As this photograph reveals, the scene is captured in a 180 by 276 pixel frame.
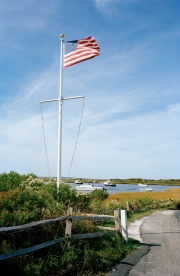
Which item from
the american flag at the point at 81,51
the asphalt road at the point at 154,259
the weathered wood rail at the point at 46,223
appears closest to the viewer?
the weathered wood rail at the point at 46,223

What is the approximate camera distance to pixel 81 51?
559 inches

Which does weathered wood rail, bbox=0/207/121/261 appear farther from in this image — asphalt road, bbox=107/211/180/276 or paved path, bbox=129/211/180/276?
paved path, bbox=129/211/180/276

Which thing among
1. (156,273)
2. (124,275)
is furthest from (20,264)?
(156,273)

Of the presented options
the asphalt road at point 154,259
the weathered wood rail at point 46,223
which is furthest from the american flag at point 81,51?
the asphalt road at point 154,259

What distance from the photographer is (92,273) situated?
23.6 feet

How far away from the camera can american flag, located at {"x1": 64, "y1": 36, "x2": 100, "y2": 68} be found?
14129mm

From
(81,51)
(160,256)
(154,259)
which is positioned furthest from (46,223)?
(81,51)

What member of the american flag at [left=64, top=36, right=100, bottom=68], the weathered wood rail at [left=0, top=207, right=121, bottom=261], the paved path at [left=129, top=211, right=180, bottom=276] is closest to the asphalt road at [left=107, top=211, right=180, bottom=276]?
the paved path at [left=129, top=211, right=180, bottom=276]

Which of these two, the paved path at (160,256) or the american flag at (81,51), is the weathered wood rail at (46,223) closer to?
the paved path at (160,256)

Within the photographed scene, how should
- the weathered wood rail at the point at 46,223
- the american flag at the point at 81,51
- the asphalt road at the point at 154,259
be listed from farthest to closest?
the american flag at the point at 81,51 → the asphalt road at the point at 154,259 → the weathered wood rail at the point at 46,223

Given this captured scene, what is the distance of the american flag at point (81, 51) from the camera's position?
14129mm

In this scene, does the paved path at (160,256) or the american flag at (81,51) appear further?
the american flag at (81,51)

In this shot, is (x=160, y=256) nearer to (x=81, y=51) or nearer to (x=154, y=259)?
(x=154, y=259)

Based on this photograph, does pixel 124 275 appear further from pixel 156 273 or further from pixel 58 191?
pixel 58 191
